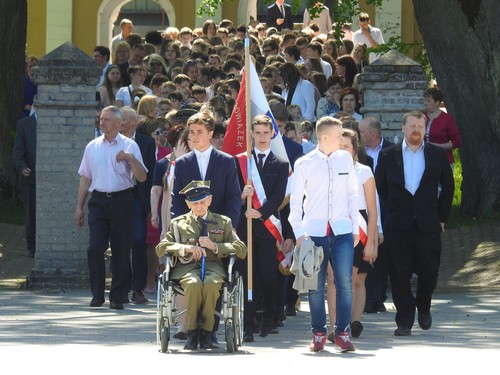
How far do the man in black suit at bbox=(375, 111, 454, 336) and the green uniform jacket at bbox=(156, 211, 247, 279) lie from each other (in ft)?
6.09

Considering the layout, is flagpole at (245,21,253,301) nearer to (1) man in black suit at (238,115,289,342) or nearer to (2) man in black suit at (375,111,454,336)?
(1) man in black suit at (238,115,289,342)

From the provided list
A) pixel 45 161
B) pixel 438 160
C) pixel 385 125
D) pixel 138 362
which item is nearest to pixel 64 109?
pixel 45 161

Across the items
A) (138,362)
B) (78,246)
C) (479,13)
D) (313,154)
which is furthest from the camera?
(479,13)

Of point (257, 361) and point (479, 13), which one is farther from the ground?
point (479, 13)

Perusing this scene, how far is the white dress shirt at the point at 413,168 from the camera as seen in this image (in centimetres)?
1538

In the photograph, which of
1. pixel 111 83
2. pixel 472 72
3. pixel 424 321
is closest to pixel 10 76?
pixel 111 83

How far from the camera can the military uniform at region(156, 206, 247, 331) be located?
13.8 metres

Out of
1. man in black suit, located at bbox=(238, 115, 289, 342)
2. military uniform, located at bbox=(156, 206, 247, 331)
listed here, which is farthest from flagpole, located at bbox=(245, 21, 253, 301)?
military uniform, located at bbox=(156, 206, 247, 331)

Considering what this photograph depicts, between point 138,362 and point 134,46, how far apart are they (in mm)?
14614

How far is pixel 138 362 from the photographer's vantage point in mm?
13047

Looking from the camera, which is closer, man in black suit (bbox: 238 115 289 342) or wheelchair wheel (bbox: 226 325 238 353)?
wheelchair wheel (bbox: 226 325 238 353)

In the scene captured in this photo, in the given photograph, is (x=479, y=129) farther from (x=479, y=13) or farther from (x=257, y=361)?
(x=257, y=361)

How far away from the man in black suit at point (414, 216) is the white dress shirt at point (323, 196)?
1.28m

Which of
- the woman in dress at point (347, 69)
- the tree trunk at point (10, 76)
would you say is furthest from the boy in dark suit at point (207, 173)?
the tree trunk at point (10, 76)
